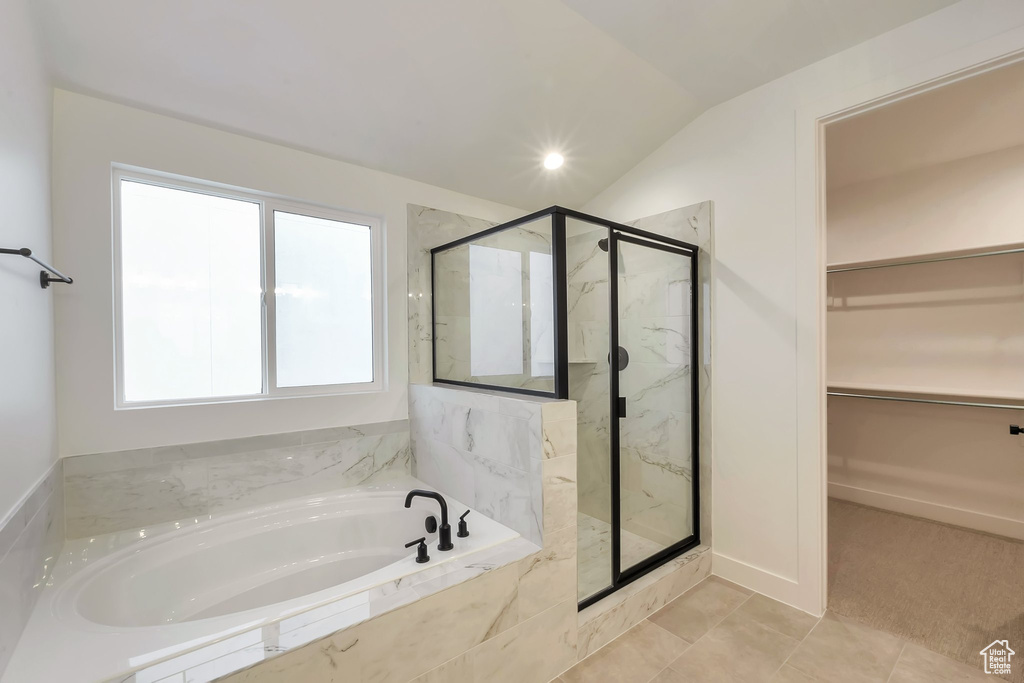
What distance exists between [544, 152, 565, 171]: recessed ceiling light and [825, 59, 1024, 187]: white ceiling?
1387mm

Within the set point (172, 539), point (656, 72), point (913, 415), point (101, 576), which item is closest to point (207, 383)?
point (172, 539)

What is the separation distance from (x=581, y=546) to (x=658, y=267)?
1.42m

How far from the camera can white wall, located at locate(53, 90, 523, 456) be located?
1686 millimetres

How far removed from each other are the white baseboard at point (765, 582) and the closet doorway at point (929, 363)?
0.50ft

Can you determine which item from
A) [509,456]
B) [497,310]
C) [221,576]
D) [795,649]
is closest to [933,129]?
[497,310]

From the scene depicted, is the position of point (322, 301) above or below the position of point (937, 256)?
below

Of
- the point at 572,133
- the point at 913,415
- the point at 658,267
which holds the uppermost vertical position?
the point at 572,133

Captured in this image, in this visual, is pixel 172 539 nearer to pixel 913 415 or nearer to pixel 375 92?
pixel 375 92

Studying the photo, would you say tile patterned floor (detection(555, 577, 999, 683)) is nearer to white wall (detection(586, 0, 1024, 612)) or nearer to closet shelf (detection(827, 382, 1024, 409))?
white wall (detection(586, 0, 1024, 612))

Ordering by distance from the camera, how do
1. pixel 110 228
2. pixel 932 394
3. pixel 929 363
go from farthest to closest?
pixel 929 363
pixel 932 394
pixel 110 228

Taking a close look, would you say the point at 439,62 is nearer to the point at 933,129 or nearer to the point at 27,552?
the point at 27,552

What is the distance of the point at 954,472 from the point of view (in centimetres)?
→ 284

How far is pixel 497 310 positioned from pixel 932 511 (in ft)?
10.7

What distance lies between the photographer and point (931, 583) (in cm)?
217
